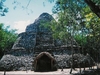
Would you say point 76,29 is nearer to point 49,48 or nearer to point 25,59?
point 49,48

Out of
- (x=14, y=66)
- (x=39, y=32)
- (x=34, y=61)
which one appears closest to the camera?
(x=34, y=61)

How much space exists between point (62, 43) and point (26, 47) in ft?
19.4

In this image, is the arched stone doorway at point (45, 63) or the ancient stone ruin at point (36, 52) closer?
the arched stone doorway at point (45, 63)

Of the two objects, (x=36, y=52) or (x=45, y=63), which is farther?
(x=36, y=52)

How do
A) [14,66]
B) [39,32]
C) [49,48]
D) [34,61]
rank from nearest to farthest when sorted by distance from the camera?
1. [34,61]
2. [14,66]
3. [49,48]
4. [39,32]

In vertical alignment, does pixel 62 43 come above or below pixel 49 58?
above

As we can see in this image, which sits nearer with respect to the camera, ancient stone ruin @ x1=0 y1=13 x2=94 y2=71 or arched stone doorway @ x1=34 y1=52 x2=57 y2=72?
arched stone doorway @ x1=34 y1=52 x2=57 y2=72

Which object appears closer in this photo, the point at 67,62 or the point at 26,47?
the point at 67,62

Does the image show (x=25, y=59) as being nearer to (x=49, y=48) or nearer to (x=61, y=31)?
(x=49, y=48)

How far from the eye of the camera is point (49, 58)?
25.1m

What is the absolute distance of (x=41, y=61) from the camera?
84.7 feet

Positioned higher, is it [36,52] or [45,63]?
[36,52]

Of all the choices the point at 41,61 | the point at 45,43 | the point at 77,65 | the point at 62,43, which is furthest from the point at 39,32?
the point at 77,65

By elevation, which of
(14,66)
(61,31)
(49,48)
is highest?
(61,31)
